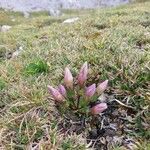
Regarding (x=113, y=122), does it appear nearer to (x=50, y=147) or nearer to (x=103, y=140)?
(x=103, y=140)

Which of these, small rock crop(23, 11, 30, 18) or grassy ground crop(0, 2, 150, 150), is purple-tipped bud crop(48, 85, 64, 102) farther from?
small rock crop(23, 11, 30, 18)

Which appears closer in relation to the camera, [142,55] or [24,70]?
[142,55]

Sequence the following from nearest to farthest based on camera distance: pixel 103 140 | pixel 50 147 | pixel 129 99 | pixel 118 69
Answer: pixel 50 147 < pixel 103 140 < pixel 129 99 < pixel 118 69

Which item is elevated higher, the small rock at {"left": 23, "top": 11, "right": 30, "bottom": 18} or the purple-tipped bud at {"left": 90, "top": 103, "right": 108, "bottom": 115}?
the purple-tipped bud at {"left": 90, "top": 103, "right": 108, "bottom": 115}

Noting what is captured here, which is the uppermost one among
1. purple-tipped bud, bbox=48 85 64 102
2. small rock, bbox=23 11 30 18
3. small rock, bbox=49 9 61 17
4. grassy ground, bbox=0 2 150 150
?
purple-tipped bud, bbox=48 85 64 102

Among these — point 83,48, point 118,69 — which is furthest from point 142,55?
point 83,48

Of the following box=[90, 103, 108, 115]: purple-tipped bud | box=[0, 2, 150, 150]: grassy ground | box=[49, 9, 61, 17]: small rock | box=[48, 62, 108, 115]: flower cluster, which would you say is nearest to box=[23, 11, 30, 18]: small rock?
box=[49, 9, 61, 17]: small rock

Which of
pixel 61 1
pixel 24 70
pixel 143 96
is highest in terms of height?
pixel 143 96

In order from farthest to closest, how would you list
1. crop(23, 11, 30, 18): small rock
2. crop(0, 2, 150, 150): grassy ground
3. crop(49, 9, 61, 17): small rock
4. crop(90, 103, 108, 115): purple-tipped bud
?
crop(49, 9, 61, 17): small rock, crop(23, 11, 30, 18): small rock, crop(90, 103, 108, 115): purple-tipped bud, crop(0, 2, 150, 150): grassy ground

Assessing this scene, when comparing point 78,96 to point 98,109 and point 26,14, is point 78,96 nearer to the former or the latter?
point 98,109
